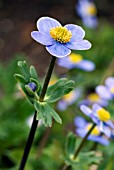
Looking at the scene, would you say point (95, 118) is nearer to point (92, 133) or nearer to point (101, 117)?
point (101, 117)

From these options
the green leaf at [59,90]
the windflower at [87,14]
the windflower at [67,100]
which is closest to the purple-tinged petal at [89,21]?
the windflower at [87,14]

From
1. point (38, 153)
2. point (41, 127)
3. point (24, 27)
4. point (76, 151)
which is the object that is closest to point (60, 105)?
point (41, 127)

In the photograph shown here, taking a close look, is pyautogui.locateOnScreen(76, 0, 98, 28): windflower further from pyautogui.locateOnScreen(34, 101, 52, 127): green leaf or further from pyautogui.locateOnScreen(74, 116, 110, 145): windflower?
pyautogui.locateOnScreen(34, 101, 52, 127): green leaf

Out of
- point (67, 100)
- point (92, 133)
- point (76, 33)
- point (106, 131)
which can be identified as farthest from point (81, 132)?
point (67, 100)

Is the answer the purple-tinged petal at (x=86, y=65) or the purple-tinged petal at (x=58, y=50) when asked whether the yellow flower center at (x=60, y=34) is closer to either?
the purple-tinged petal at (x=58, y=50)

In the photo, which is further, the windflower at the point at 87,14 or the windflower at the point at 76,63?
the windflower at the point at 87,14

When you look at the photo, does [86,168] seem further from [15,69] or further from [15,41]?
[15,41]

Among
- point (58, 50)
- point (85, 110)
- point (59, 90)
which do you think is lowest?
point (85, 110)
